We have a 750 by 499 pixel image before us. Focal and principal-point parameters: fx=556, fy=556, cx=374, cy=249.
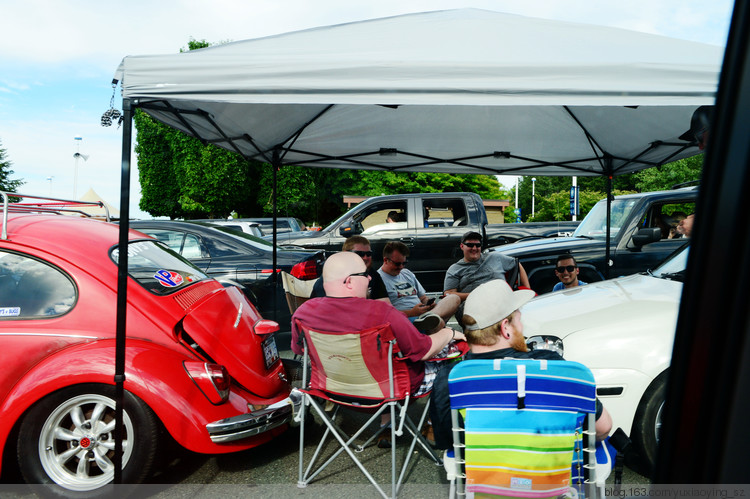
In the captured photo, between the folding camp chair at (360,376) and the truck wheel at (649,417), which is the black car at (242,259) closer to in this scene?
the folding camp chair at (360,376)

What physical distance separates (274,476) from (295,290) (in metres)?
2.83

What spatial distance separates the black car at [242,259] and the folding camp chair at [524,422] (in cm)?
469

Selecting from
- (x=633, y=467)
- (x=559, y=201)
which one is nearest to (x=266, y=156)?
(x=633, y=467)

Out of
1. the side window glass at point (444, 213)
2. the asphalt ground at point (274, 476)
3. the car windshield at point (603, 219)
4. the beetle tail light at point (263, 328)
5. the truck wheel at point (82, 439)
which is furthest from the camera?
the side window glass at point (444, 213)

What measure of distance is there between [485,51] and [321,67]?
3.04ft

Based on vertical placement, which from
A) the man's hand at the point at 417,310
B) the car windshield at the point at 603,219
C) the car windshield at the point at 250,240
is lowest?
the man's hand at the point at 417,310

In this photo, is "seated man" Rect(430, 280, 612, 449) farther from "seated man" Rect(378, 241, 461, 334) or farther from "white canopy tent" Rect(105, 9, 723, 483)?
"seated man" Rect(378, 241, 461, 334)

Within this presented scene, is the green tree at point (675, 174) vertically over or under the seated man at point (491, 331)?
over

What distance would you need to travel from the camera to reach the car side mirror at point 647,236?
22.3ft

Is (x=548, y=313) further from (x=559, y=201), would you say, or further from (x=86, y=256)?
(x=559, y=201)

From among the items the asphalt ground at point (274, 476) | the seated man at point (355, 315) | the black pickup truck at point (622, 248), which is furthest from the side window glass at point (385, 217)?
the seated man at point (355, 315)

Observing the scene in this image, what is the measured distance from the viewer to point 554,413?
212cm

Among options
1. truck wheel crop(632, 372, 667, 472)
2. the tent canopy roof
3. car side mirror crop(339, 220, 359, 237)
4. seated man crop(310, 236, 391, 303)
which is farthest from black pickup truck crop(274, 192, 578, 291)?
truck wheel crop(632, 372, 667, 472)

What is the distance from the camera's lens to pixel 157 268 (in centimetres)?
379
